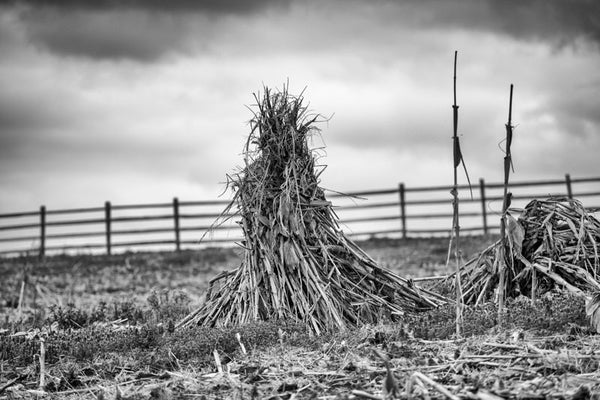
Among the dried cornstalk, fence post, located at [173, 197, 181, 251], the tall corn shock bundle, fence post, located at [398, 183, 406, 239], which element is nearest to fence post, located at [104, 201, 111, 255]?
fence post, located at [173, 197, 181, 251]

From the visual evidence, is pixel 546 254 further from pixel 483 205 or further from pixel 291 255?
pixel 483 205

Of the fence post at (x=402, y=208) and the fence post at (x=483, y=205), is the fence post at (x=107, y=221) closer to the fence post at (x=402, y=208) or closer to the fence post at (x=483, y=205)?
the fence post at (x=402, y=208)

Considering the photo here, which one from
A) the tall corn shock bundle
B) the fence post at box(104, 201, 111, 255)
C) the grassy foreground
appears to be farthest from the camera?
the fence post at box(104, 201, 111, 255)

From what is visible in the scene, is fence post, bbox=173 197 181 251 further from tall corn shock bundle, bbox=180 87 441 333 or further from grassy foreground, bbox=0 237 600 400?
tall corn shock bundle, bbox=180 87 441 333

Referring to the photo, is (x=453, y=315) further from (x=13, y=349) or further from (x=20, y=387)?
(x=13, y=349)

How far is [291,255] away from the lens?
528cm

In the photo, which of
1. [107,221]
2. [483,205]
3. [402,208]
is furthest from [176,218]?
[483,205]

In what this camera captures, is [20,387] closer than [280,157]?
Yes

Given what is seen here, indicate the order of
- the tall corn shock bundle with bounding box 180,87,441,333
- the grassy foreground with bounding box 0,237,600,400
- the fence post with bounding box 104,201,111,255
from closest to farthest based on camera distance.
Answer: the grassy foreground with bounding box 0,237,600,400 → the tall corn shock bundle with bounding box 180,87,441,333 → the fence post with bounding box 104,201,111,255

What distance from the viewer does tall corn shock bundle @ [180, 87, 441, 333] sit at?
5254 mm

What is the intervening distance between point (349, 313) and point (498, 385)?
1.94 meters

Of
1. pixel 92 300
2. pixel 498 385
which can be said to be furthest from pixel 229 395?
pixel 92 300

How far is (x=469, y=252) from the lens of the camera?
601 inches

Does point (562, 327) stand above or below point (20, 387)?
above
